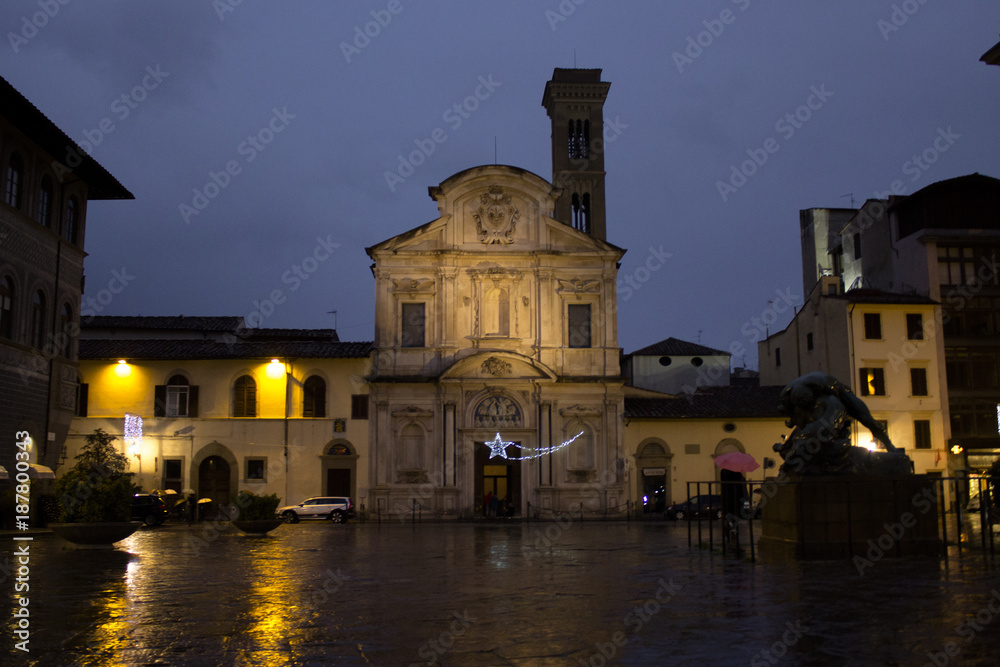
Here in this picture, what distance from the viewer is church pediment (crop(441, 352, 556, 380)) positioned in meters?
Result: 40.9

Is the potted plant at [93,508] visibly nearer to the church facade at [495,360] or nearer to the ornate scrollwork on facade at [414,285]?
the church facade at [495,360]

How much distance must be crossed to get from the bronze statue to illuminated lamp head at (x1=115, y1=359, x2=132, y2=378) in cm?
3389

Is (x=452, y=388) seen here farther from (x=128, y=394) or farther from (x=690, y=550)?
(x=690, y=550)

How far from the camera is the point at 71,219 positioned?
34.2 m

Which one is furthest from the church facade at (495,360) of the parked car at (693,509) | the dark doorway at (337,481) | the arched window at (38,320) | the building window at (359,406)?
the arched window at (38,320)

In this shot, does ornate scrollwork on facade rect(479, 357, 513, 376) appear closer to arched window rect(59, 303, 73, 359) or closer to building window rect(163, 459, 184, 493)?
building window rect(163, 459, 184, 493)

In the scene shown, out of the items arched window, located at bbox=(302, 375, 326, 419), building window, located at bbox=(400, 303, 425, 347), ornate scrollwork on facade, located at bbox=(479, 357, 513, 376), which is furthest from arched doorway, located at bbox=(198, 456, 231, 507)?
ornate scrollwork on facade, located at bbox=(479, 357, 513, 376)

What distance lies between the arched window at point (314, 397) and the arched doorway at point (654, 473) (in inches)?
584

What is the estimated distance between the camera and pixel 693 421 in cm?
4334

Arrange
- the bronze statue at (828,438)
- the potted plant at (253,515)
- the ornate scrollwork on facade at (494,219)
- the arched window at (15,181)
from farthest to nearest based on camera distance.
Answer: the ornate scrollwork on facade at (494,219), the arched window at (15,181), the potted plant at (253,515), the bronze statue at (828,438)

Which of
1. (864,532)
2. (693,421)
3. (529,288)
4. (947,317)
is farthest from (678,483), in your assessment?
(864,532)

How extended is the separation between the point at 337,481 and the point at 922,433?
91.1 feet

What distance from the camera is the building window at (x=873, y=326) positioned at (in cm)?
4434

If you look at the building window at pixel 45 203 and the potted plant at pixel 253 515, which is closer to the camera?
the potted plant at pixel 253 515
